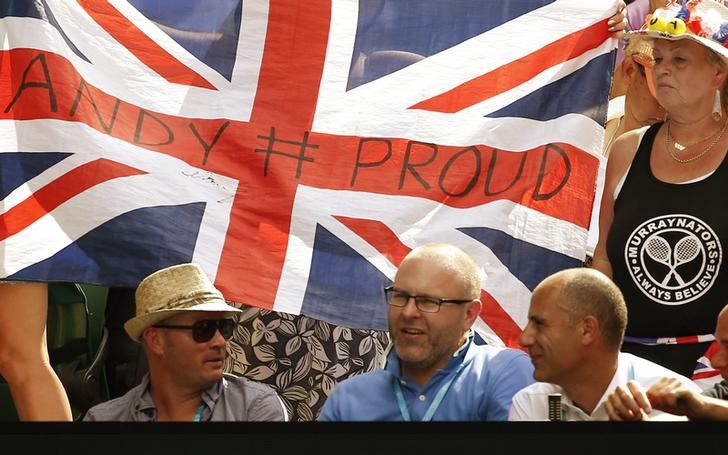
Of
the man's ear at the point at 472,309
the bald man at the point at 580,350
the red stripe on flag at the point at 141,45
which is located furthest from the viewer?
the red stripe on flag at the point at 141,45

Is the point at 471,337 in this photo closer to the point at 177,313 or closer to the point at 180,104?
the point at 177,313

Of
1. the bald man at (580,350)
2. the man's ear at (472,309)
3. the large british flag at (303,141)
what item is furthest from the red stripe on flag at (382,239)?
the bald man at (580,350)

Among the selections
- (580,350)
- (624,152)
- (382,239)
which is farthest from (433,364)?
(624,152)

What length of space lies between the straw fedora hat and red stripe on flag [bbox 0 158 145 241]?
385 mm

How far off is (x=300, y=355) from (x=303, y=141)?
961mm

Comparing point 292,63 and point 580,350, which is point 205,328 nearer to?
point 292,63

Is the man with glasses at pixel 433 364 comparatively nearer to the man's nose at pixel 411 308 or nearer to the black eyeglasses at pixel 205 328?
the man's nose at pixel 411 308

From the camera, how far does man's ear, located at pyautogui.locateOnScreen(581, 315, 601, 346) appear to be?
402 centimetres

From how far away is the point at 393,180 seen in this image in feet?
16.9

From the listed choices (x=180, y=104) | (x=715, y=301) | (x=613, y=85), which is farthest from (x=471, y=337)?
(x=613, y=85)

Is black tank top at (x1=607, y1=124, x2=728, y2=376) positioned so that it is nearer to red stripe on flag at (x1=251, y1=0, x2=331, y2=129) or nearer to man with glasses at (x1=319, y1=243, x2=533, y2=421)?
man with glasses at (x1=319, y1=243, x2=533, y2=421)

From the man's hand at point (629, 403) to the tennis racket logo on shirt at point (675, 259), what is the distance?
3.15 ft

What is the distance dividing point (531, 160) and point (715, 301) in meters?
1.02

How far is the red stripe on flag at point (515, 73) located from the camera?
17.3 ft
